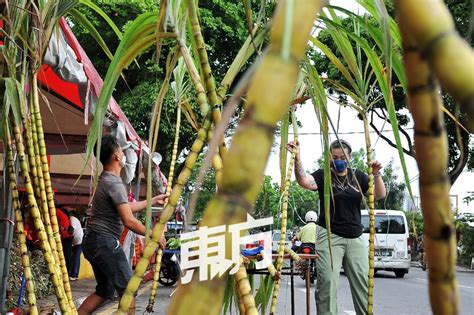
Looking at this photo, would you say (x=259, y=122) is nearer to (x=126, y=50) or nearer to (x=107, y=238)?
(x=126, y=50)

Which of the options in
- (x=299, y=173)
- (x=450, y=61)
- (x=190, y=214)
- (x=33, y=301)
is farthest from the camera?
Result: (x=299, y=173)

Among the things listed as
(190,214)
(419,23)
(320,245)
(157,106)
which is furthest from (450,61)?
(320,245)

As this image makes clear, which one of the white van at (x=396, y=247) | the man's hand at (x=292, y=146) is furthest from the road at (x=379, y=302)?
the white van at (x=396, y=247)

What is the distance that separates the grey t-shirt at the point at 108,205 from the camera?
3898 millimetres

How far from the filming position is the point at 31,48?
2.28 metres

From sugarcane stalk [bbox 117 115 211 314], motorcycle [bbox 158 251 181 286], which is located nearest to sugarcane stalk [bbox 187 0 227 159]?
sugarcane stalk [bbox 117 115 211 314]

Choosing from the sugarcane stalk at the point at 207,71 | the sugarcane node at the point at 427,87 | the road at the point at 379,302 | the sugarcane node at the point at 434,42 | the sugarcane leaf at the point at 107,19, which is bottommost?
the road at the point at 379,302

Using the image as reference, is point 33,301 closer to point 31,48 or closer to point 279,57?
point 31,48

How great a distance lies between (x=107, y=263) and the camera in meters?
4.00

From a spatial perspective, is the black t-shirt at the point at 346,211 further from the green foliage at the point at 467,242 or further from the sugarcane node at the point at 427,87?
the green foliage at the point at 467,242

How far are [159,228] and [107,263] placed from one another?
300cm

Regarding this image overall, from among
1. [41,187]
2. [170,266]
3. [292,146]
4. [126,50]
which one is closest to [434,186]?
[126,50]

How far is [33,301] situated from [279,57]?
1.70 meters

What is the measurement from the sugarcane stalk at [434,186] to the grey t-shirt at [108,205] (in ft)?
11.5
